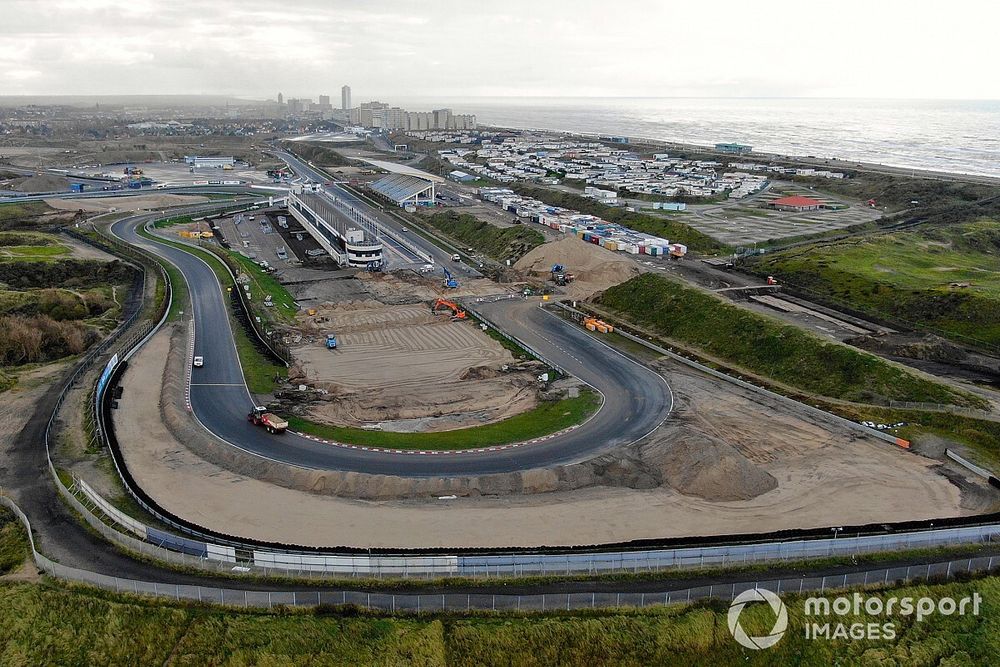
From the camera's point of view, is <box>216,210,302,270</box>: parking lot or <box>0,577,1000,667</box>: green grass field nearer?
<box>0,577,1000,667</box>: green grass field

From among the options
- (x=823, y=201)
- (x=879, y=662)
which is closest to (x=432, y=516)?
(x=879, y=662)

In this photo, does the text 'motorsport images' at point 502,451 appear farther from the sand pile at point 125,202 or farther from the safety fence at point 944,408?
the sand pile at point 125,202

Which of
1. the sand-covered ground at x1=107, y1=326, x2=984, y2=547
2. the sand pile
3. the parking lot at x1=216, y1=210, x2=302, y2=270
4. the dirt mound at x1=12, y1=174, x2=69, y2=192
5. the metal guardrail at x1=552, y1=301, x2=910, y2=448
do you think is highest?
the dirt mound at x1=12, y1=174, x2=69, y2=192

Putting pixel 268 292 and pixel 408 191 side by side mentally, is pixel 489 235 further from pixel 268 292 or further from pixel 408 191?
pixel 408 191

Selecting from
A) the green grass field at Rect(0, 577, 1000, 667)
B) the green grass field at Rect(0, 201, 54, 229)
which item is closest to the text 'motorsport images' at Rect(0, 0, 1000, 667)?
the green grass field at Rect(0, 577, 1000, 667)

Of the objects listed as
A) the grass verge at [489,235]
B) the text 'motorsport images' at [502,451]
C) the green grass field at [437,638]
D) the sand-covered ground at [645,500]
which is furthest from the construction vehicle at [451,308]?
the green grass field at [437,638]

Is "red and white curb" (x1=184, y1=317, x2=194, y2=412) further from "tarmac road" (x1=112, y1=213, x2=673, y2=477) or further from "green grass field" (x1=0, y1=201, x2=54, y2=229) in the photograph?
"green grass field" (x1=0, y1=201, x2=54, y2=229)

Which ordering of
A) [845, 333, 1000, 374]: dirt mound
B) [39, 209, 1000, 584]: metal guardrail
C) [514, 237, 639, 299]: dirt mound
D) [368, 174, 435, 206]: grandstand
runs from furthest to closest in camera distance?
[368, 174, 435, 206]: grandstand → [514, 237, 639, 299]: dirt mound → [845, 333, 1000, 374]: dirt mound → [39, 209, 1000, 584]: metal guardrail
